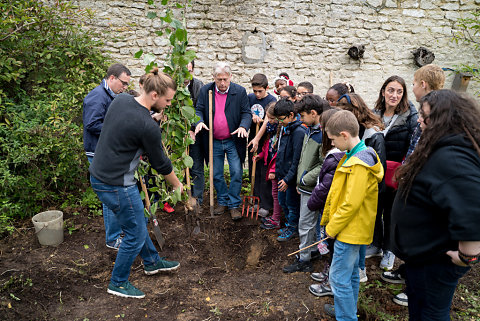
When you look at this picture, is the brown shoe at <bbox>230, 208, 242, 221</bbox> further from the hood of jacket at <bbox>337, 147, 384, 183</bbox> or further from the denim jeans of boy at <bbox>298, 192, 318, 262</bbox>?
the hood of jacket at <bbox>337, 147, 384, 183</bbox>

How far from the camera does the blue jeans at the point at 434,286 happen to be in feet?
6.06

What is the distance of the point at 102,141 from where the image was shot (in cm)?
280

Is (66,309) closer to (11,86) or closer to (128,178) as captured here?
(128,178)

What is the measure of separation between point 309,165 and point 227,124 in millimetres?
1592

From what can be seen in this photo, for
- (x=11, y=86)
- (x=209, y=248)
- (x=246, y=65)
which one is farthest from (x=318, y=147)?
(x=11, y=86)

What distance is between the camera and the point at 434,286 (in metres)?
1.88

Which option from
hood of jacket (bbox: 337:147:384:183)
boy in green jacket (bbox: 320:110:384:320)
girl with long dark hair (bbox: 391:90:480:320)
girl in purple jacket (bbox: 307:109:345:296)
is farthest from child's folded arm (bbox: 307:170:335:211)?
girl with long dark hair (bbox: 391:90:480:320)

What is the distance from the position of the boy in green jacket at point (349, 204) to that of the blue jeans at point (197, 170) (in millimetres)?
2602

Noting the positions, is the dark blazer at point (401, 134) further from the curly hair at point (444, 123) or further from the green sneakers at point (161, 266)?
the green sneakers at point (161, 266)

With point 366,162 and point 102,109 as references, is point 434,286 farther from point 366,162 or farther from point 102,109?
point 102,109

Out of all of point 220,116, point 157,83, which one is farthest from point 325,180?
point 220,116

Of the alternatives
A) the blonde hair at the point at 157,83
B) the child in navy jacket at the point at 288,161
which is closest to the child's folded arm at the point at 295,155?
the child in navy jacket at the point at 288,161

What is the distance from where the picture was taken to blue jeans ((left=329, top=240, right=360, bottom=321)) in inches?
100.0

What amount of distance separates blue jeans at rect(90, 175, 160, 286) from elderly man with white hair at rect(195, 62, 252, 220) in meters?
1.74
